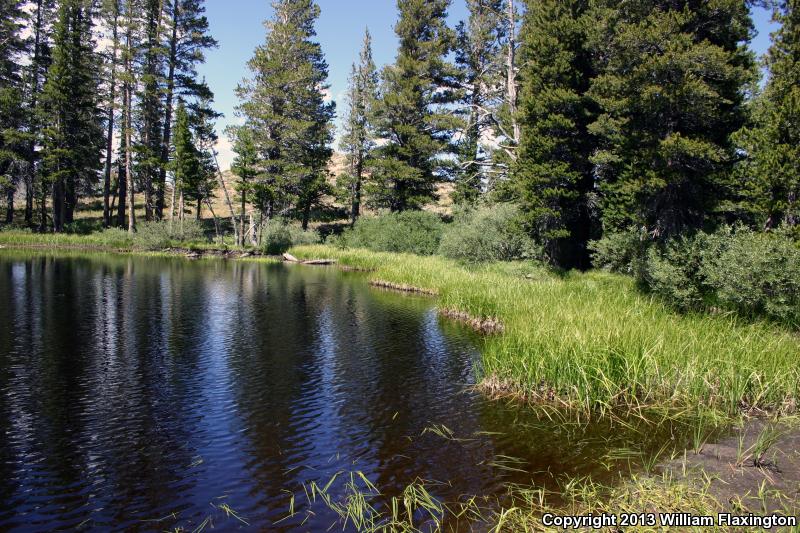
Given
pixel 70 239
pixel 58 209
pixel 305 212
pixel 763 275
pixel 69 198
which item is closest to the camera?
pixel 763 275

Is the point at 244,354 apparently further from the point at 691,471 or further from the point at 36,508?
the point at 691,471

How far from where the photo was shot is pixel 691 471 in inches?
283

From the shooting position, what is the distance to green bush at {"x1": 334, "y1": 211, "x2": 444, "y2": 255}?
148 feet

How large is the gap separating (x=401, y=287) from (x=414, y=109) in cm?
2836

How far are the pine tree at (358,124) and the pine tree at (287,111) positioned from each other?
4.96m

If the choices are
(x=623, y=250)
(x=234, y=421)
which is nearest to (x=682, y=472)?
(x=234, y=421)

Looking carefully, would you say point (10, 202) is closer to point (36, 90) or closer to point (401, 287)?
point (36, 90)

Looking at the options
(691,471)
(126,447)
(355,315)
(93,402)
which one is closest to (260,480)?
(126,447)

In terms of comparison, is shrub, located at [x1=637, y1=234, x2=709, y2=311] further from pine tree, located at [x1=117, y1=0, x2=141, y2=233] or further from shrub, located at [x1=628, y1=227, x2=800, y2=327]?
pine tree, located at [x1=117, y1=0, x2=141, y2=233]

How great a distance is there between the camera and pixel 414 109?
51.9 meters

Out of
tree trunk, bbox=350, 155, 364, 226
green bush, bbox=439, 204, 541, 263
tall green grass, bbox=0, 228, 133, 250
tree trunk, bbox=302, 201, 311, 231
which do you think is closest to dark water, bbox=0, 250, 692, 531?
green bush, bbox=439, 204, 541, 263

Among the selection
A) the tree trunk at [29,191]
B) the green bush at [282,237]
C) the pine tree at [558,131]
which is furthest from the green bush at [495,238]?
the tree trunk at [29,191]

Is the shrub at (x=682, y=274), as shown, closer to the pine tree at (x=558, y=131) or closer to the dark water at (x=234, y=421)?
the dark water at (x=234, y=421)

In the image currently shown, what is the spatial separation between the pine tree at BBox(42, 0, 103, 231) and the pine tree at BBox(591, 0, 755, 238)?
50324 millimetres
